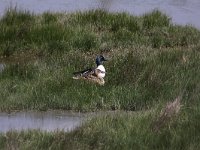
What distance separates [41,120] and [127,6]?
8.58 meters

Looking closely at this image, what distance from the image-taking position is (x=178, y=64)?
9.70 m

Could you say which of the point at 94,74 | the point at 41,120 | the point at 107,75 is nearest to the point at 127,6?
the point at 107,75

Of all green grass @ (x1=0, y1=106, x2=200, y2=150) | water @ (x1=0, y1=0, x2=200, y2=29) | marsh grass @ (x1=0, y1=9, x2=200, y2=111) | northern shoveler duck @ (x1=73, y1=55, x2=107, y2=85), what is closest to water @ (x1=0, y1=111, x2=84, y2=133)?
Answer: marsh grass @ (x1=0, y1=9, x2=200, y2=111)

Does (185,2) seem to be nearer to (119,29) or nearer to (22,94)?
(119,29)

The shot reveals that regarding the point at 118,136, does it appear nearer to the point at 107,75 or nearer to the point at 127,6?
the point at 107,75

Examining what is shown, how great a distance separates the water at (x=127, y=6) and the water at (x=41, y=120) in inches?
260

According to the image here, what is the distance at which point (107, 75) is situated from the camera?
9.66 m

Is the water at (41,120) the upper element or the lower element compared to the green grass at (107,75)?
lower

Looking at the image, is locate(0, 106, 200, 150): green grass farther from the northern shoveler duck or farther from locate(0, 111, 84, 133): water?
the northern shoveler duck

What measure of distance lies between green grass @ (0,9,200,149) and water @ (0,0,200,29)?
155 cm

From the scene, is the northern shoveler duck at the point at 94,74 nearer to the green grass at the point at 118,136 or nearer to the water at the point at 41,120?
the water at the point at 41,120

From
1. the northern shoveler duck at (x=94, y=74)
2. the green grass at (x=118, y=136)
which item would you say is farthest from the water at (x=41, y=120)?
the northern shoveler duck at (x=94, y=74)

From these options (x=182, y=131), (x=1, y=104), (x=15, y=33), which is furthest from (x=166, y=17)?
(x=182, y=131)

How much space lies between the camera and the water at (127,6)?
15.1 meters
